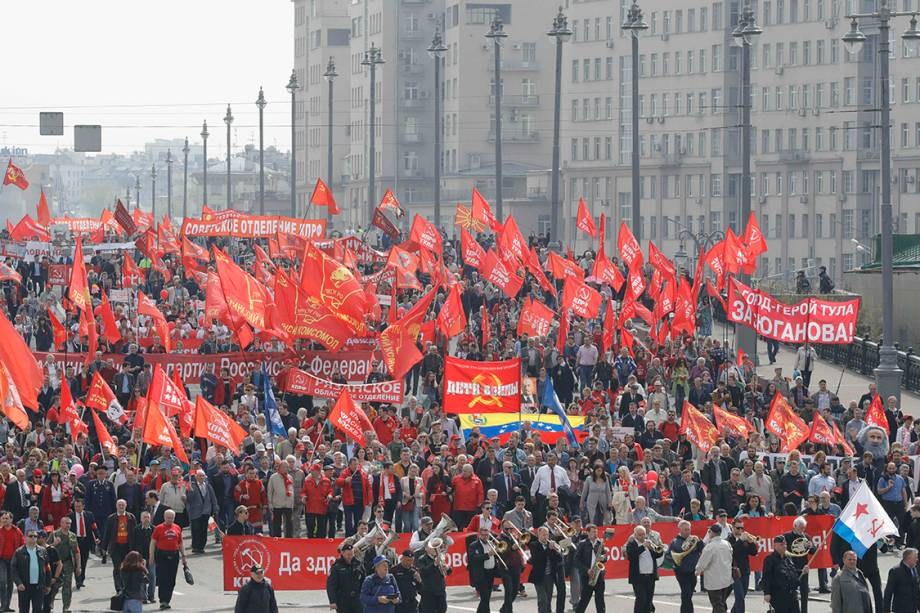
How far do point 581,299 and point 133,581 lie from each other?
18.6 m

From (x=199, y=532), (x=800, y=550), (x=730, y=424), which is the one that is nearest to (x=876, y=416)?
(x=730, y=424)

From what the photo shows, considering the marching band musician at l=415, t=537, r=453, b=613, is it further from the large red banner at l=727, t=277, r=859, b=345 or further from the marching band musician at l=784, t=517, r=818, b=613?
the large red banner at l=727, t=277, r=859, b=345

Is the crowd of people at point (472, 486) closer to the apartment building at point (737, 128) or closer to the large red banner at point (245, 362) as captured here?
the large red banner at point (245, 362)

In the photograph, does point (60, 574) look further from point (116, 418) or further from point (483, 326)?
point (483, 326)

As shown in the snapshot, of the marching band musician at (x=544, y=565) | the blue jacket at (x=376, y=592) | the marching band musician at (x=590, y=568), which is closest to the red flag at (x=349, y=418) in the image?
the marching band musician at (x=544, y=565)

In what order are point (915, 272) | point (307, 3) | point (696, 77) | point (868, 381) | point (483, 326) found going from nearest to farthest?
point (483, 326) < point (868, 381) < point (915, 272) < point (696, 77) < point (307, 3)

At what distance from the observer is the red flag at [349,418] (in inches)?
1121

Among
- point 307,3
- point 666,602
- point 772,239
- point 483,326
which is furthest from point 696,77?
point 666,602

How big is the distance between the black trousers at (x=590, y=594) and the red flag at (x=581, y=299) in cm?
1632

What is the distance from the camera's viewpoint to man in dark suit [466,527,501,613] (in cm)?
2273

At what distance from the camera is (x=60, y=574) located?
22.9 m

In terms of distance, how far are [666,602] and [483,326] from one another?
53.2 ft

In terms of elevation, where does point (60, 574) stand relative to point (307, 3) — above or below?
below

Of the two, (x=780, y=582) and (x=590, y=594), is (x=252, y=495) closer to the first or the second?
(x=590, y=594)
